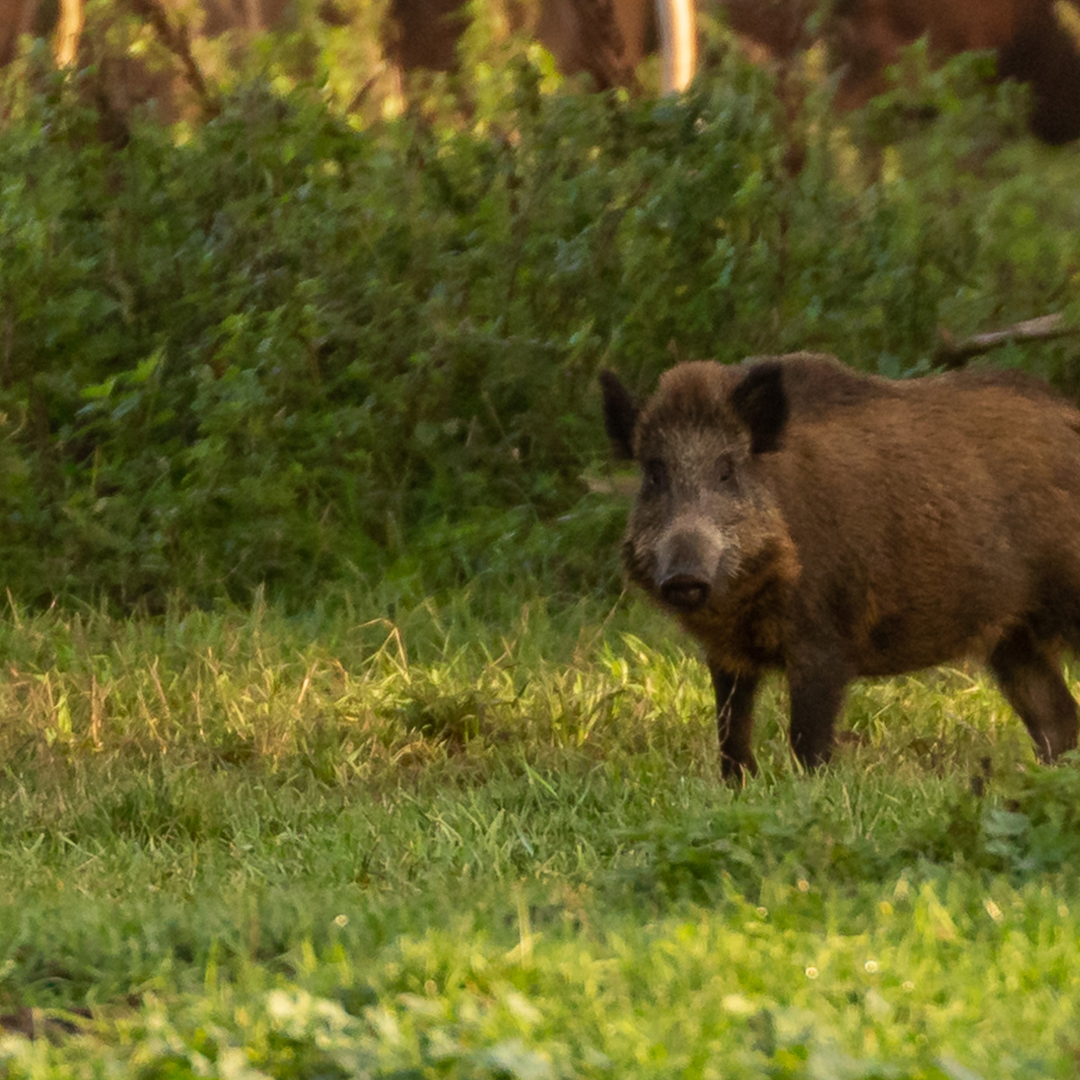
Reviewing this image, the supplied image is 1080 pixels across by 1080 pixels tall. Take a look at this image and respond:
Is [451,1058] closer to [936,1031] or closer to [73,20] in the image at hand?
[936,1031]

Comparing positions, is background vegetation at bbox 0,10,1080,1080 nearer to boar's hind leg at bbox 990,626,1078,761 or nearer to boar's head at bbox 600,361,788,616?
boar's hind leg at bbox 990,626,1078,761

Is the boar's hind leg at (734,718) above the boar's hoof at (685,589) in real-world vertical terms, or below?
below

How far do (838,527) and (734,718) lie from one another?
69 centimetres

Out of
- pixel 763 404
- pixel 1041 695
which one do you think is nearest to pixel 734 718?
pixel 763 404

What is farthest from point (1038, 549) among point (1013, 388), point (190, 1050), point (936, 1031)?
point (190, 1050)

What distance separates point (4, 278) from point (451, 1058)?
250 inches

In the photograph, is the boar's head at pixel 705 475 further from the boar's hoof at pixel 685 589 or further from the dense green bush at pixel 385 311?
the dense green bush at pixel 385 311

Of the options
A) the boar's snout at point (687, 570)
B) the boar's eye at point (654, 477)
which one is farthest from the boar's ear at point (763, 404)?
the boar's snout at point (687, 570)

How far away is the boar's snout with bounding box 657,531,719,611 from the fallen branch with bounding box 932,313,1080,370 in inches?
141

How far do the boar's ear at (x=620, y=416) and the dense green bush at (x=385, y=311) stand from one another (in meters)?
2.19

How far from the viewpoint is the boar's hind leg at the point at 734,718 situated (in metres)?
6.05

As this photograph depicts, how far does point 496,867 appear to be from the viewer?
15.7ft

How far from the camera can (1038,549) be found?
20.8ft

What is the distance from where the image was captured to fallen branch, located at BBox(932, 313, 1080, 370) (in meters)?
8.92
